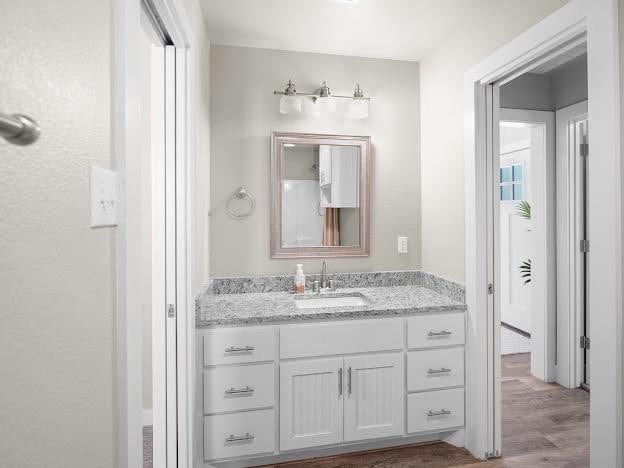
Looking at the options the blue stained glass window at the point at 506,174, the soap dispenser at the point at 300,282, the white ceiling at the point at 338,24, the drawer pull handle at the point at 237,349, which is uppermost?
the white ceiling at the point at 338,24

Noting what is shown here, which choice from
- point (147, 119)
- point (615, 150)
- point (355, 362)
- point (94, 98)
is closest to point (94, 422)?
point (94, 98)

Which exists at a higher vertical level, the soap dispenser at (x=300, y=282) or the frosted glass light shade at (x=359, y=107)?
the frosted glass light shade at (x=359, y=107)

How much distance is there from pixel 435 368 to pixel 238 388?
104 cm

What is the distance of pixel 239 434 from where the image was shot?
178 cm

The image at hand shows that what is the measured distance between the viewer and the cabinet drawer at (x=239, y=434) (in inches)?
69.3

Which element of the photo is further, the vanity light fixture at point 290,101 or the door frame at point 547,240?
the door frame at point 547,240

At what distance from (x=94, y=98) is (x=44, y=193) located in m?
0.24

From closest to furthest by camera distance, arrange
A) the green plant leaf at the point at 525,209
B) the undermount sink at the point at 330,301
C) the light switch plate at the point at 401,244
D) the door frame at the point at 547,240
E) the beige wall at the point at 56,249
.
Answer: the beige wall at the point at 56,249
the undermount sink at the point at 330,301
the light switch plate at the point at 401,244
the door frame at the point at 547,240
the green plant leaf at the point at 525,209

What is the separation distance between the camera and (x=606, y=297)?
1.23 m

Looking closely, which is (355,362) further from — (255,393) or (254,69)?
(254,69)

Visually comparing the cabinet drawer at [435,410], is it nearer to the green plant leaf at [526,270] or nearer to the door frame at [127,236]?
the door frame at [127,236]

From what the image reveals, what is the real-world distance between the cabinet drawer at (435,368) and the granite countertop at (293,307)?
235 millimetres

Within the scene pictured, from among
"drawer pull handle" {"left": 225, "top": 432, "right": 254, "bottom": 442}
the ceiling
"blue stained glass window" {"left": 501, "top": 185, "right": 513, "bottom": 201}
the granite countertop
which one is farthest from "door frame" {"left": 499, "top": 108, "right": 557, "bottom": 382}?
"drawer pull handle" {"left": 225, "top": 432, "right": 254, "bottom": 442}

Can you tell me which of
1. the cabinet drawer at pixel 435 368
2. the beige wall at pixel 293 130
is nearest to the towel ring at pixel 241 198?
the beige wall at pixel 293 130
